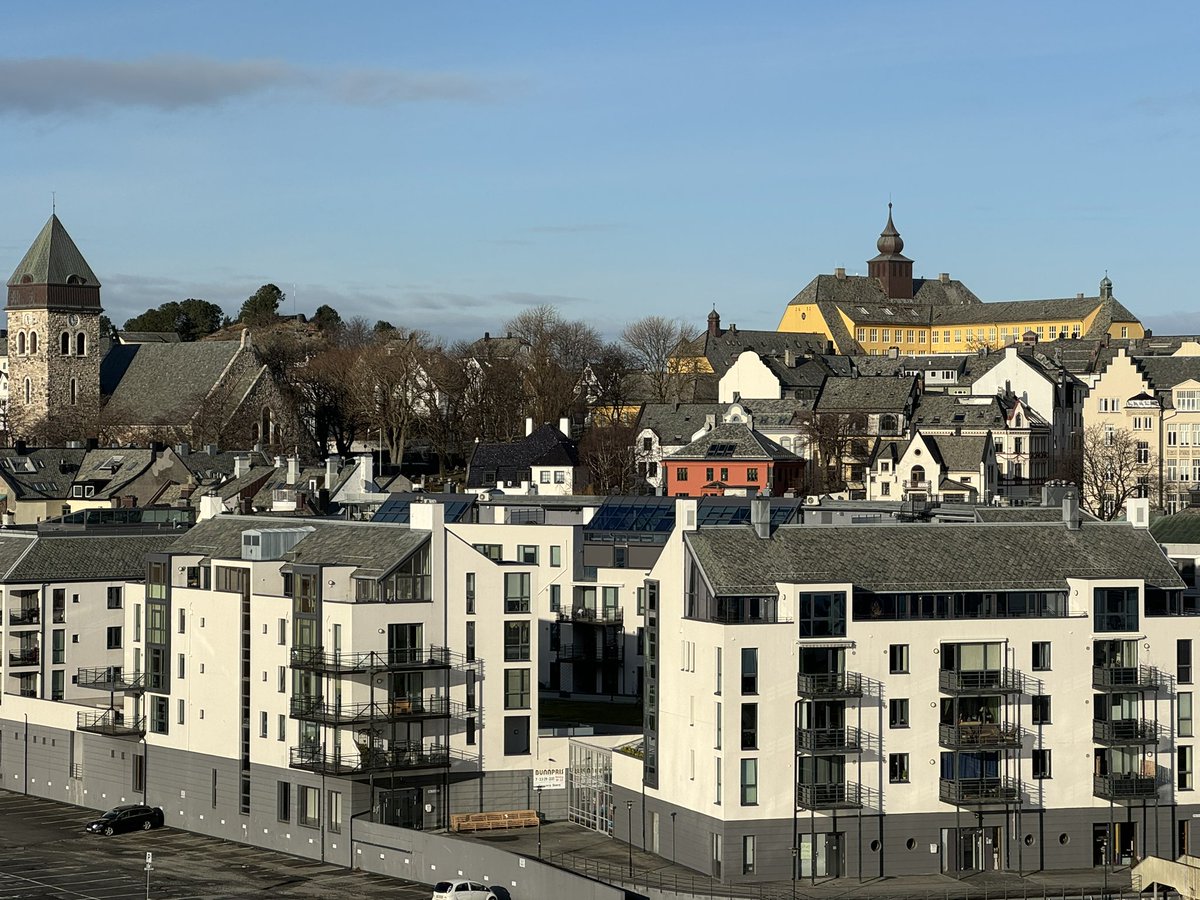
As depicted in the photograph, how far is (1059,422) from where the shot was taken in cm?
17038

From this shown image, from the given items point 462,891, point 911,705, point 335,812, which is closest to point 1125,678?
point 911,705

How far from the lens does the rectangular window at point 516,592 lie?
7400 centimetres

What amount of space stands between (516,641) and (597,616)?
736 inches

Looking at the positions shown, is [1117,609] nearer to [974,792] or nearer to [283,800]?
[974,792]

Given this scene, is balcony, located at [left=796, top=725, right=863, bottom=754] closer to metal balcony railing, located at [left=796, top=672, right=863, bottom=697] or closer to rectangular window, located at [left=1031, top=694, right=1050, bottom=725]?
metal balcony railing, located at [left=796, top=672, right=863, bottom=697]

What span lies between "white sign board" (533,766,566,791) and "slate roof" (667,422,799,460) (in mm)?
77873

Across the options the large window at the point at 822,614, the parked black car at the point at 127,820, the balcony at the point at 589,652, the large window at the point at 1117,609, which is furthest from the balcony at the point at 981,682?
the parked black car at the point at 127,820

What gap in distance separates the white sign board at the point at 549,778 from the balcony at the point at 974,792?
13.7 metres

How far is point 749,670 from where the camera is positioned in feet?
213

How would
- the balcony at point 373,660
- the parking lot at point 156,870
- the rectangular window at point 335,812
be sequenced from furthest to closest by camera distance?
the rectangular window at point 335,812, the balcony at point 373,660, the parking lot at point 156,870

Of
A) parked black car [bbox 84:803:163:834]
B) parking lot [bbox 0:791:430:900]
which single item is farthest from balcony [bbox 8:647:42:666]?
parked black car [bbox 84:803:163:834]

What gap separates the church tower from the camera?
185375mm

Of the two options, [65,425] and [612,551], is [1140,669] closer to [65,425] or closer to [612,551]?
[612,551]

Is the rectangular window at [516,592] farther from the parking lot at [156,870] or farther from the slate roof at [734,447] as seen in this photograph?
the slate roof at [734,447]
